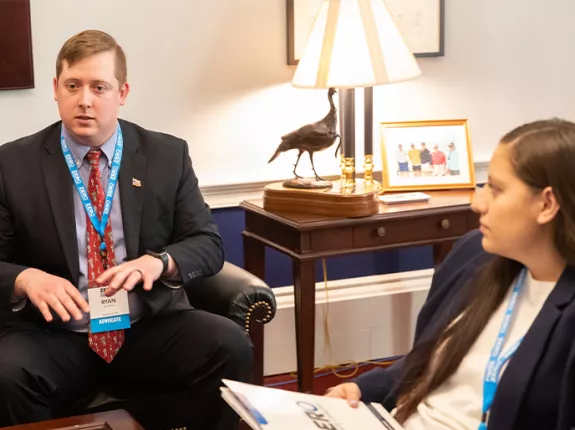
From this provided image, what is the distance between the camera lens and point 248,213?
3424 mm

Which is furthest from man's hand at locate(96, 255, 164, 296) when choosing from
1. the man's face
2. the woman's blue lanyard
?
the woman's blue lanyard

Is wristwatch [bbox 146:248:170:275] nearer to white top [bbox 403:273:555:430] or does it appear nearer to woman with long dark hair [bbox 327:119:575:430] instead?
woman with long dark hair [bbox 327:119:575:430]

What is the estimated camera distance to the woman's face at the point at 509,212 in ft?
5.61

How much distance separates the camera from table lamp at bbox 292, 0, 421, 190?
3084mm

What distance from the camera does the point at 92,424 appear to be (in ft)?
6.54

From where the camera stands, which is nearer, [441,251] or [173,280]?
[173,280]

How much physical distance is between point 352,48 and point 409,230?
0.68m

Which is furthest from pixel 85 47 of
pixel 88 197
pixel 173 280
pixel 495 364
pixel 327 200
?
pixel 495 364

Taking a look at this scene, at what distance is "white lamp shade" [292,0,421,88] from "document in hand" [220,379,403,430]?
4.81 feet

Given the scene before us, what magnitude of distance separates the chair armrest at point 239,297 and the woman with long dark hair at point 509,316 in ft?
2.72

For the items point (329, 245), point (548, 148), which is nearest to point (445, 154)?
point (329, 245)

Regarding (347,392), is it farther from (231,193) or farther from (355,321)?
(355,321)

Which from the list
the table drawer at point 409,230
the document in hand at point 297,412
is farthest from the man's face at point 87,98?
the document in hand at point 297,412

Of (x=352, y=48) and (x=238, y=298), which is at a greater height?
(x=352, y=48)
